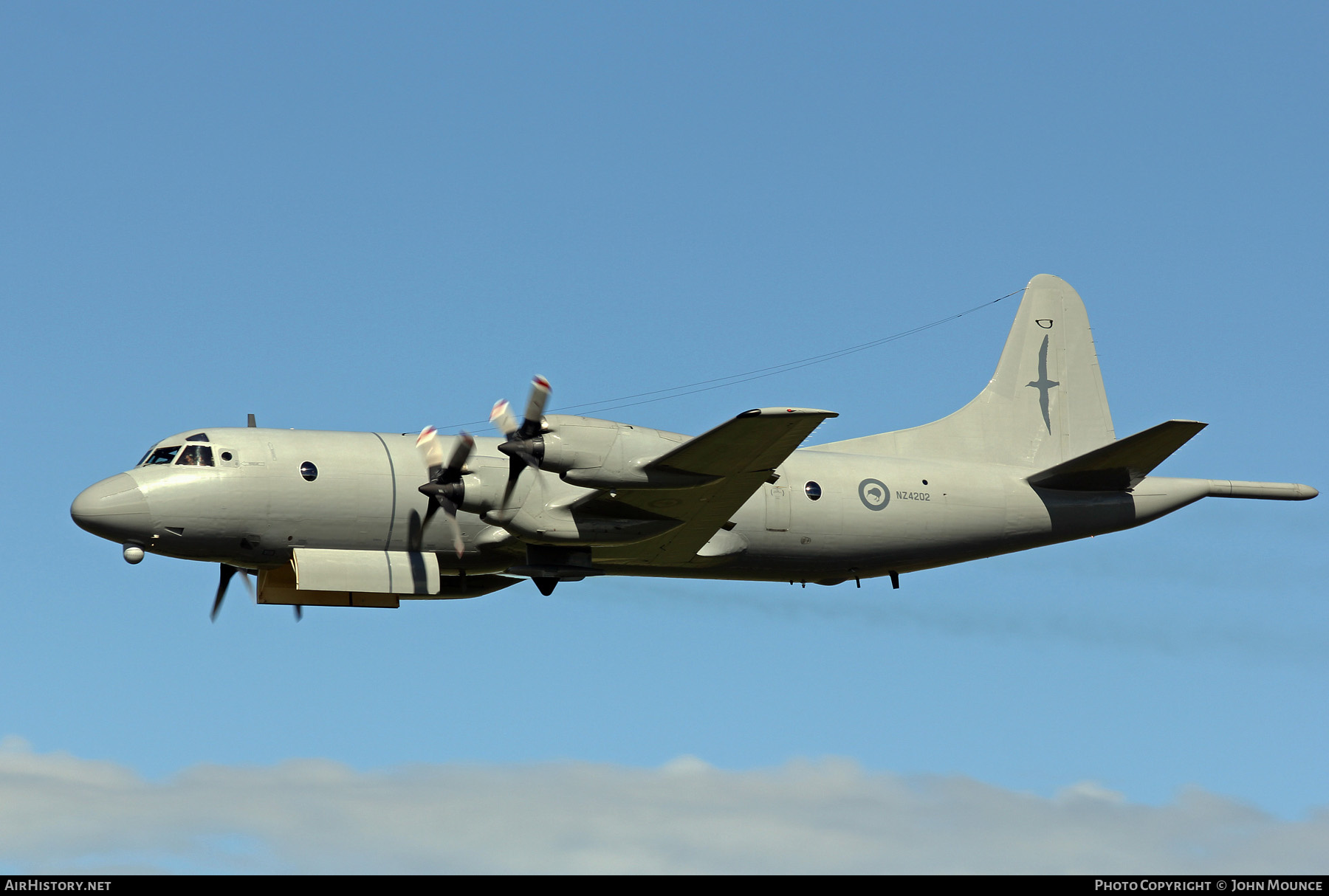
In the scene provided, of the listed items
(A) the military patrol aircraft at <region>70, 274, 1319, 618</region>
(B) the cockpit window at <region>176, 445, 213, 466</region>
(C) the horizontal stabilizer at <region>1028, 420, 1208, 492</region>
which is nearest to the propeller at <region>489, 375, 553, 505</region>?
(A) the military patrol aircraft at <region>70, 274, 1319, 618</region>

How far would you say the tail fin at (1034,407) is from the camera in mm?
28953

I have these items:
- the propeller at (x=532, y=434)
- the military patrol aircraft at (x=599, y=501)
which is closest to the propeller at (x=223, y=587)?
the military patrol aircraft at (x=599, y=501)

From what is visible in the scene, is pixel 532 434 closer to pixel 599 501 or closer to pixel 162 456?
pixel 599 501

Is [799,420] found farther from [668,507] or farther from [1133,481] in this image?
[1133,481]

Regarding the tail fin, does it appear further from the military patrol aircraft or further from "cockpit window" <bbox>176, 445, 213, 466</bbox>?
"cockpit window" <bbox>176, 445, 213, 466</bbox>

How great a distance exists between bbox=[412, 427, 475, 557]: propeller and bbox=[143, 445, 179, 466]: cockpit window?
362 cm

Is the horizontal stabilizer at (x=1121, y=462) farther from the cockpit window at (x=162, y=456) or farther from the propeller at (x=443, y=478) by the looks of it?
the cockpit window at (x=162, y=456)

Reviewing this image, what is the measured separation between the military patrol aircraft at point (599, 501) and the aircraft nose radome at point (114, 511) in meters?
0.03

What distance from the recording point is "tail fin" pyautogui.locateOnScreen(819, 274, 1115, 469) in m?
29.0

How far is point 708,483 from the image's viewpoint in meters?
23.6

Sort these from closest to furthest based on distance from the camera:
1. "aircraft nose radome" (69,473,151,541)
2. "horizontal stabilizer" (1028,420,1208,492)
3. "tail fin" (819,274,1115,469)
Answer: "aircraft nose radome" (69,473,151,541) < "horizontal stabilizer" (1028,420,1208,492) < "tail fin" (819,274,1115,469)

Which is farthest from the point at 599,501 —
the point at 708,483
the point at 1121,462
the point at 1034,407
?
→ the point at 1034,407

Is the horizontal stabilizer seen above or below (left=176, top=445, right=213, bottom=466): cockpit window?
above
